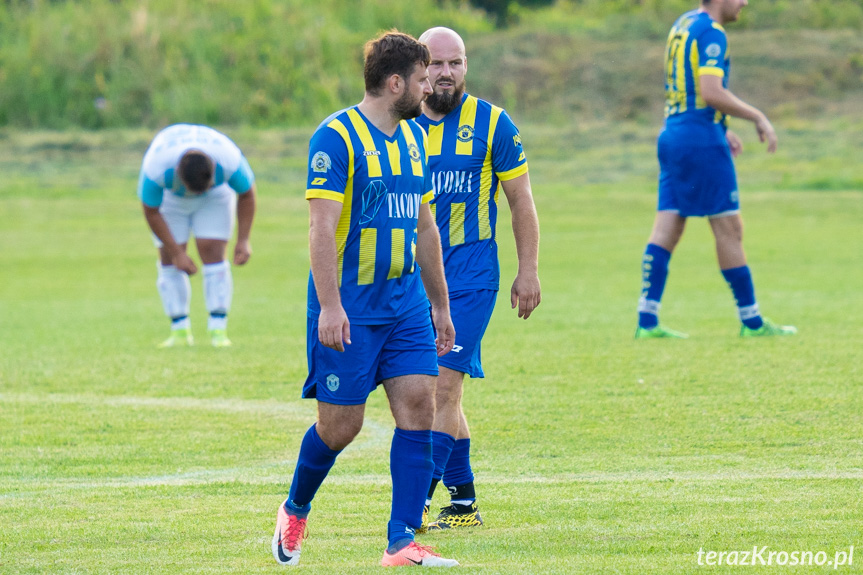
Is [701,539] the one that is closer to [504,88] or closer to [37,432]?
[37,432]

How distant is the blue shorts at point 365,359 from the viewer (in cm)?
479

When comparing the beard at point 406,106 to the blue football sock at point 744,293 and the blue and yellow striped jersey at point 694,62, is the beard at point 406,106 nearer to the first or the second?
the blue and yellow striped jersey at point 694,62

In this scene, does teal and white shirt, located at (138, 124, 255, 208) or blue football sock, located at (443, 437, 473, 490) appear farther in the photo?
teal and white shirt, located at (138, 124, 255, 208)

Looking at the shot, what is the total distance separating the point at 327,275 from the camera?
15.3ft

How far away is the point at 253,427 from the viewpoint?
7.69 metres

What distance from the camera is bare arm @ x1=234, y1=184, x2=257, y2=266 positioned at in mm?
11383

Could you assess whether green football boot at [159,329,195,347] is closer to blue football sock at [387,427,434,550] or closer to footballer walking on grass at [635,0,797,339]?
footballer walking on grass at [635,0,797,339]

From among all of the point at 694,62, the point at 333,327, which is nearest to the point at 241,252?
the point at 694,62

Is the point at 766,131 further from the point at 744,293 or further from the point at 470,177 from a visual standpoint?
the point at 470,177

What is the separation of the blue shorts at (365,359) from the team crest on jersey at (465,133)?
1.10 metres

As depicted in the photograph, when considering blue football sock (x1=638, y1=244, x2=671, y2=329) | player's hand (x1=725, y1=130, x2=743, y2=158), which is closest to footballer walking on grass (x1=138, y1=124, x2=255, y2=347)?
blue football sock (x1=638, y1=244, x2=671, y2=329)

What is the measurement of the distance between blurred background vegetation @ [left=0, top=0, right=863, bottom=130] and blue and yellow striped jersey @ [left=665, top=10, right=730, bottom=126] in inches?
1068

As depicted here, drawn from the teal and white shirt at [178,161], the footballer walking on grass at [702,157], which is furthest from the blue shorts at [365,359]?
the teal and white shirt at [178,161]

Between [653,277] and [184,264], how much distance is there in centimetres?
376
